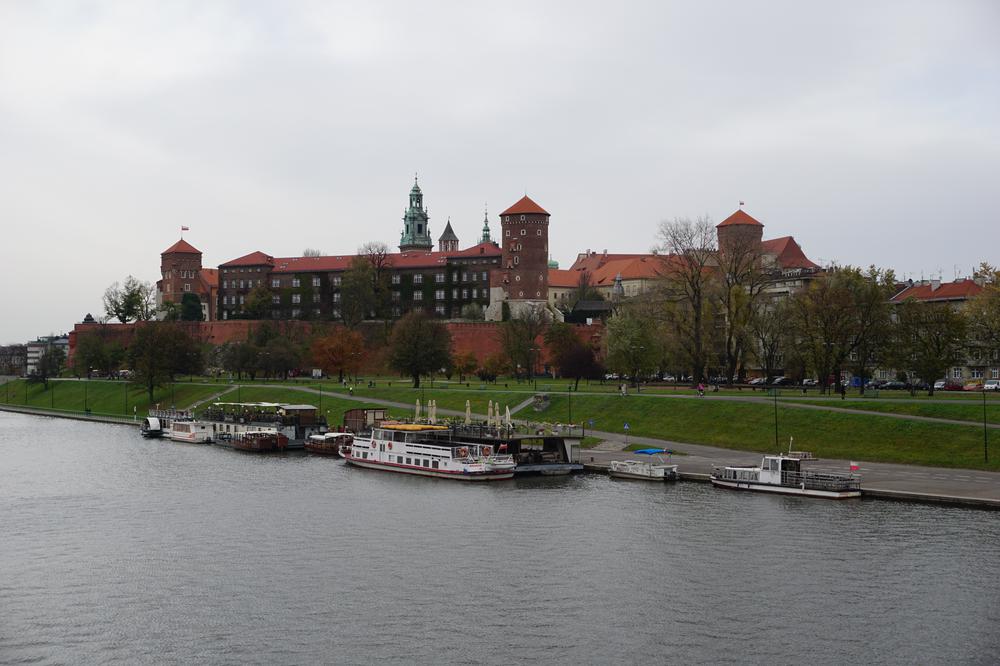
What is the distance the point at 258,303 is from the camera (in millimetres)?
169000

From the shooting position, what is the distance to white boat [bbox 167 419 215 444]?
94062 millimetres

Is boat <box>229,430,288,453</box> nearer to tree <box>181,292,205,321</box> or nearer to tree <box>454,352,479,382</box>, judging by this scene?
tree <box>454,352,479,382</box>

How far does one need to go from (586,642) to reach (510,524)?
1689cm

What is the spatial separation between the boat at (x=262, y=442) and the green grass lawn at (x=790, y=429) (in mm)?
20312

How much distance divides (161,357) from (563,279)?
86430 millimetres

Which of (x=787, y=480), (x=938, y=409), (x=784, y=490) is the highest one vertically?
(x=938, y=409)

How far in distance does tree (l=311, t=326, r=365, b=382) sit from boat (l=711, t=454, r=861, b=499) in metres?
73.6

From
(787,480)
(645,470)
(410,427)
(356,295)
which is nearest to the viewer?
(787,480)

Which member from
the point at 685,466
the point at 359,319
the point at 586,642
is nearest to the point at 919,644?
the point at 586,642

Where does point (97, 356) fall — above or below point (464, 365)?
above

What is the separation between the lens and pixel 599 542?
44219 millimetres

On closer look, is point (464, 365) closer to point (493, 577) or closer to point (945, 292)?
point (945, 292)

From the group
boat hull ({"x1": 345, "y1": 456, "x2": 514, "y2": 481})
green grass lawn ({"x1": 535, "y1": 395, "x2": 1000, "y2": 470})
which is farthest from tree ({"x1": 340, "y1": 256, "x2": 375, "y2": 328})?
boat hull ({"x1": 345, "y1": 456, "x2": 514, "y2": 481})

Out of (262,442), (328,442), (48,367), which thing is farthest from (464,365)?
(48,367)
